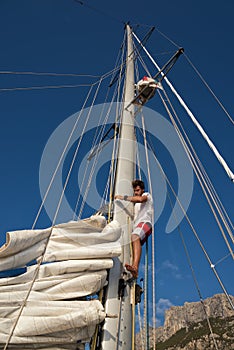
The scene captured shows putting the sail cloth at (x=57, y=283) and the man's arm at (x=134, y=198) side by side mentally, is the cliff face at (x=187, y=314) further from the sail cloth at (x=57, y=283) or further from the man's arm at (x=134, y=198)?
the sail cloth at (x=57, y=283)

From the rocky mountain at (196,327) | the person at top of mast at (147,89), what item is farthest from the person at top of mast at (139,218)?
the rocky mountain at (196,327)

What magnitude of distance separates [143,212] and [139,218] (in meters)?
0.11

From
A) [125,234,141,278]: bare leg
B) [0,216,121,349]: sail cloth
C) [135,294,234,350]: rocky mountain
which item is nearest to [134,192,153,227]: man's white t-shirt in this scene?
[125,234,141,278]: bare leg

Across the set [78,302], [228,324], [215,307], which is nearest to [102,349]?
[78,302]

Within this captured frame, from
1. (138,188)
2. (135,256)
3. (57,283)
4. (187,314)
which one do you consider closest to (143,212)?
(138,188)

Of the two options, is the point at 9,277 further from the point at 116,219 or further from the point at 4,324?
the point at 116,219

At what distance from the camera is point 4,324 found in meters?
2.91

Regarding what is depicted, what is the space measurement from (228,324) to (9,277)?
355 ft

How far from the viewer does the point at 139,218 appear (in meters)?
4.35

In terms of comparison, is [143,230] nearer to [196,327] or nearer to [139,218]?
[139,218]

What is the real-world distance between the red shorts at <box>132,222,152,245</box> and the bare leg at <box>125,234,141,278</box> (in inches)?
2.6

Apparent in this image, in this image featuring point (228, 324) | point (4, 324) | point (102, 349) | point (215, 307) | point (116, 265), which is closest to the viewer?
point (4, 324)

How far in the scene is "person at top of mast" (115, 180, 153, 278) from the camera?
3.98 m

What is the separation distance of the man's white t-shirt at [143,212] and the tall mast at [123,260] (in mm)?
85
